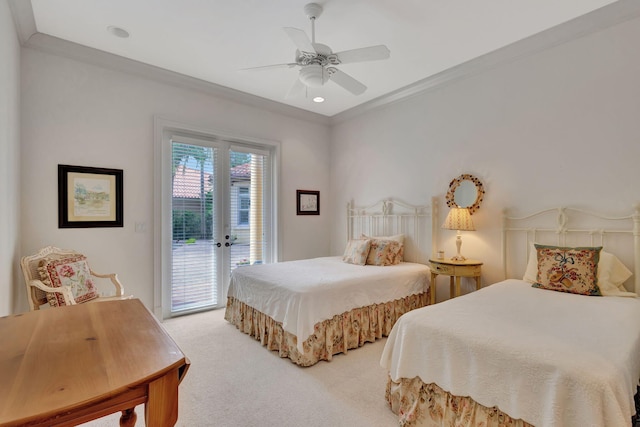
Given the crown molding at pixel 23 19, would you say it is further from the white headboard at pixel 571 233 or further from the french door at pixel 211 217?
the white headboard at pixel 571 233

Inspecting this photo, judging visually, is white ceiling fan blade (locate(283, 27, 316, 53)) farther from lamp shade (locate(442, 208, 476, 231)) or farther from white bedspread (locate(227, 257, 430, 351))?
lamp shade (locate(442, 208, 476, 231))

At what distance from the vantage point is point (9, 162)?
2.36 m

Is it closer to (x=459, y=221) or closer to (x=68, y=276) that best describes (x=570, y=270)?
(x=459, y=221)

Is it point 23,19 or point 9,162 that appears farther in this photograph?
point 23,19

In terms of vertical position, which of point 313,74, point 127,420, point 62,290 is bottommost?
point 127,420

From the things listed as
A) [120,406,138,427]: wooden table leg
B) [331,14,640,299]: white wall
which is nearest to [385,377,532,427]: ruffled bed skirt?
[120,406,138,427]: wooden table leg

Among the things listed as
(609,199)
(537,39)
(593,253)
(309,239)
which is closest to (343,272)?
(309,239)

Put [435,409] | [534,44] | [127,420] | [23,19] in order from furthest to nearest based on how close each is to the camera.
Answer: [534,44] → [23,19] → [435,409] → [127,420]

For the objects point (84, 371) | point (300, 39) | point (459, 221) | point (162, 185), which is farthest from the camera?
point (162, 185)

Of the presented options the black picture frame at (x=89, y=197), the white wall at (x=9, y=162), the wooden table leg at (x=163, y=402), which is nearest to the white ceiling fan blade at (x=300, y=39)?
the white wall at (x=9, y=162)

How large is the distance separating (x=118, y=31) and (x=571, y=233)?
15.1 ft

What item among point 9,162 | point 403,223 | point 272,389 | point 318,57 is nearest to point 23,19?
point 9,162

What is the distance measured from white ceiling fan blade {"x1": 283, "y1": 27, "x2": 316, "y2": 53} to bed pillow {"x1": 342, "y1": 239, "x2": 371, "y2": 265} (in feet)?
7.70

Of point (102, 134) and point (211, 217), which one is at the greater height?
point (102, 134)
